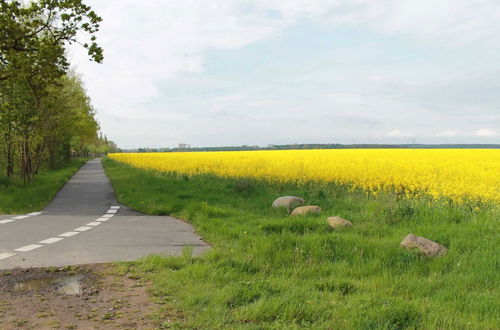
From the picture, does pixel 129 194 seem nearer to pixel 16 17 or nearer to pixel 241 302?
pixel 16 17

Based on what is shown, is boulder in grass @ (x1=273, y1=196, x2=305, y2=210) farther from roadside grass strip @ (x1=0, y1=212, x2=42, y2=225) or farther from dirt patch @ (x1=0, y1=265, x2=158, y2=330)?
roadside grass strip @ (x1=0, y1=212, x2=42, y2=225)

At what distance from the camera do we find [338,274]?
5.55 metres

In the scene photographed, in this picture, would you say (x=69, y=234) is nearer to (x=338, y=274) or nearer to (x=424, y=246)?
(x=338, y=274)

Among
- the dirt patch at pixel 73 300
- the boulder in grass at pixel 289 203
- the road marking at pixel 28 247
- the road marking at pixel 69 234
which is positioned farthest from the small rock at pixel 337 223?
the road marking at pixel 28 247

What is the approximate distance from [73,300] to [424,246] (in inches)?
209

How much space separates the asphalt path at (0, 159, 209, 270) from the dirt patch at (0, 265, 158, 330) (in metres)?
0.68

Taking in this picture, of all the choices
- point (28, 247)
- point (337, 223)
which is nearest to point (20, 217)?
point (28, 247)

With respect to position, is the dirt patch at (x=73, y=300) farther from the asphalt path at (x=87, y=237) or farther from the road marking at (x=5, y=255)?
the road marking at (x=5, y=255)

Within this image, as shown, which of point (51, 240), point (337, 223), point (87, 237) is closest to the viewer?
point (51, 240)

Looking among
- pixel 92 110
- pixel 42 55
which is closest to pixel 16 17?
pixel 42 55

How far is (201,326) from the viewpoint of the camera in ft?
12.6

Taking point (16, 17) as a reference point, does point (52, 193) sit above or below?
below

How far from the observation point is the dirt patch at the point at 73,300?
3977mm

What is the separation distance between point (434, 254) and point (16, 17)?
1401cm
